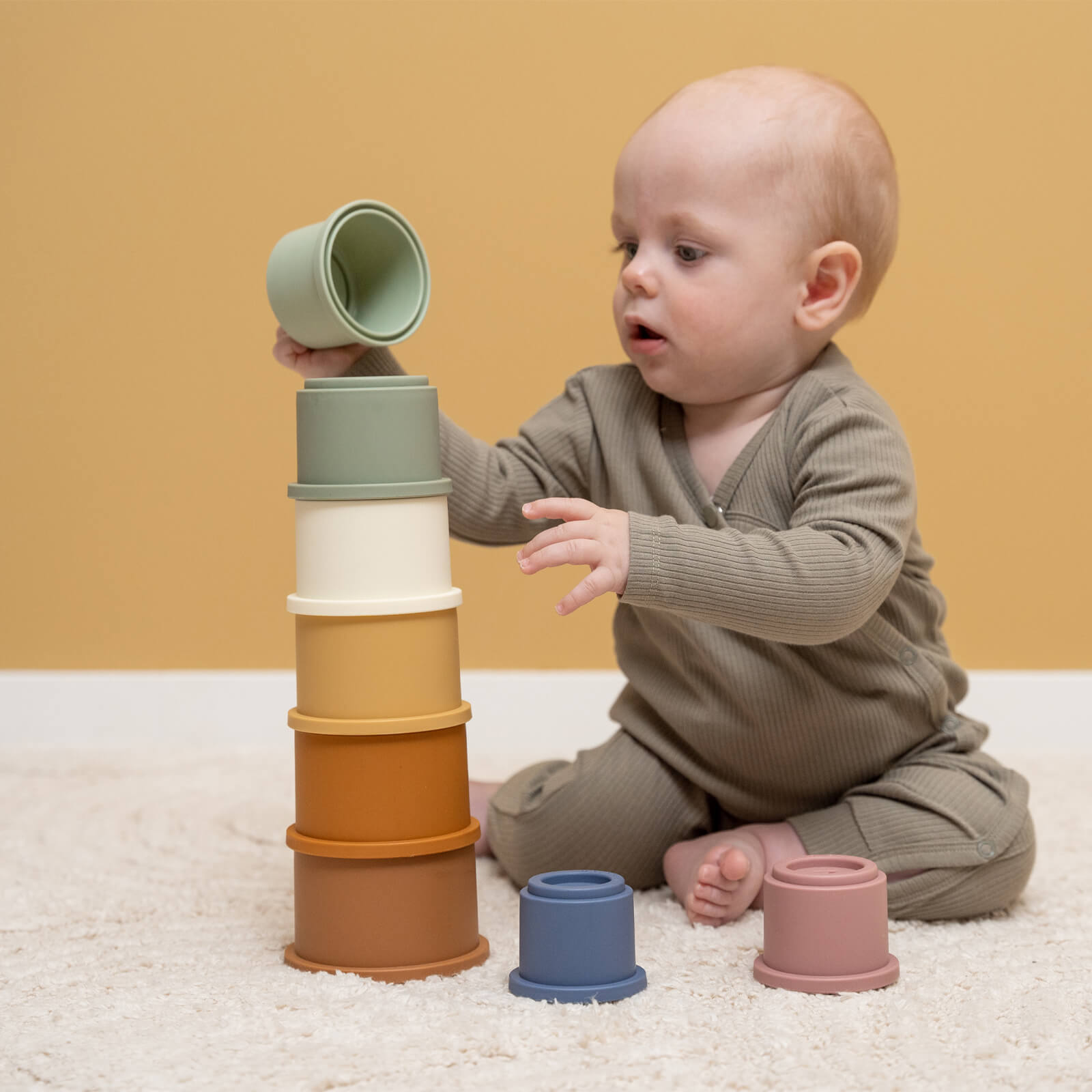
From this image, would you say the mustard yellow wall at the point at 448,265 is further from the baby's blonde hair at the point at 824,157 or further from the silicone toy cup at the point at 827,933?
the silicone toy cup at the point at 827,933

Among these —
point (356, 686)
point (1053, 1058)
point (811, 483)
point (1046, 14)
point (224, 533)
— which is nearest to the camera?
point (1053, 1058)

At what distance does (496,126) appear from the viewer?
1.72 m

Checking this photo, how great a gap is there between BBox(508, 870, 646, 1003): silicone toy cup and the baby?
0.17 meters

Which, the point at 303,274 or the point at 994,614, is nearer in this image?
the point at 303,274

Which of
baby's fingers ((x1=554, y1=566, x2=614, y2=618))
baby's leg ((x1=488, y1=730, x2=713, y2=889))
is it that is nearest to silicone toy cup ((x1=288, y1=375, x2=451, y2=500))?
baby's fingers ((x1=554, y1=566, x2=614, y2=618))

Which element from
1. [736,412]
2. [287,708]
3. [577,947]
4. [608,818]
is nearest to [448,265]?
[287,708]

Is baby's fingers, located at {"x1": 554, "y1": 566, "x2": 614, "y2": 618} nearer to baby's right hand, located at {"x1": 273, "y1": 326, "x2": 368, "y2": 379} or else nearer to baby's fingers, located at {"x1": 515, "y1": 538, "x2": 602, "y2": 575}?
baby's fingers, located at {"x1": 515, "y1": 538, "x2": 602, "y2": 575}

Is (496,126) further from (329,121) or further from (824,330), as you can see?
(824,330)

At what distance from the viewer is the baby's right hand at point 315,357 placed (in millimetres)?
1035

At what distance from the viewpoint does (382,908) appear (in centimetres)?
86

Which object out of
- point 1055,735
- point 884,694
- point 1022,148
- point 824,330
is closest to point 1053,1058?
point 884,694

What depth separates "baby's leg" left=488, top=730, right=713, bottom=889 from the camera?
1.11 m

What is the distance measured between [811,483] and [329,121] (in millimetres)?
981

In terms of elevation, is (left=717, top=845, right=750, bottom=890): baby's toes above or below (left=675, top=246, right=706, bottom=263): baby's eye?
below
